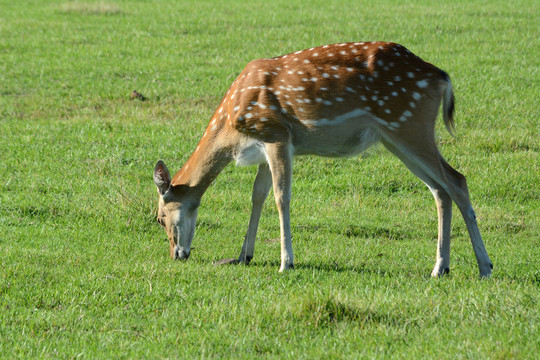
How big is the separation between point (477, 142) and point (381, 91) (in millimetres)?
5007

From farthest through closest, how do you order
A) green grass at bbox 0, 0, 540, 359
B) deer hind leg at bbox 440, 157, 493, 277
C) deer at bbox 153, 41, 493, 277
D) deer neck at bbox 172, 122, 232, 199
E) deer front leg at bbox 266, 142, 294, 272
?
deer neck at bbox 172, 122, 232, 199 → deer front leg at bbox 266, 142, 294, 272 → deer at bbox 153, 41, 493, 277 → deer hind leg at bbox 440, 157, 493, 277 → green grass at bbox 0, 0, 540, 359

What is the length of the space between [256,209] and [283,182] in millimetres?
747

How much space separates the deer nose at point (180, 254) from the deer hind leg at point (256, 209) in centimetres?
56

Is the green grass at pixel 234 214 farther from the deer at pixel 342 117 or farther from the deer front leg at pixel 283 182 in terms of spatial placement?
the deer at pixel 342 117

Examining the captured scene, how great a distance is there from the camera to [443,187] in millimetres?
7461

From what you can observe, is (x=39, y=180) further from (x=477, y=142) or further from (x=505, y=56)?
(x=505, y=56)

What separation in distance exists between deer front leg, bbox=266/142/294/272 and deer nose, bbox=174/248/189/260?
113 cm

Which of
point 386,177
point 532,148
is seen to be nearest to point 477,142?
point 532,148

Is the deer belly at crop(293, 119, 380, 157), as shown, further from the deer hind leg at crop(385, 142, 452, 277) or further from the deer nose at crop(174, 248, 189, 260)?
the deer nose at crop(174, 248, 189, 260)

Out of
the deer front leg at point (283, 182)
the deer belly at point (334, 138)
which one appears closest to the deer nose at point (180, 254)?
the deer front leg at point (283, 182)

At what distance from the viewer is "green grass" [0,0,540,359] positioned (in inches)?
215

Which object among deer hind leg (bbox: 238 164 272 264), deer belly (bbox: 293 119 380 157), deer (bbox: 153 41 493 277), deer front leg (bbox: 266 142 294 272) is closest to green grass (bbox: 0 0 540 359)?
deer hind leg (bbox: 238 164 272 264)

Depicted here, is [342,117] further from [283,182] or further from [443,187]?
[443,187]

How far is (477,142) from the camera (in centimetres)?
1187
